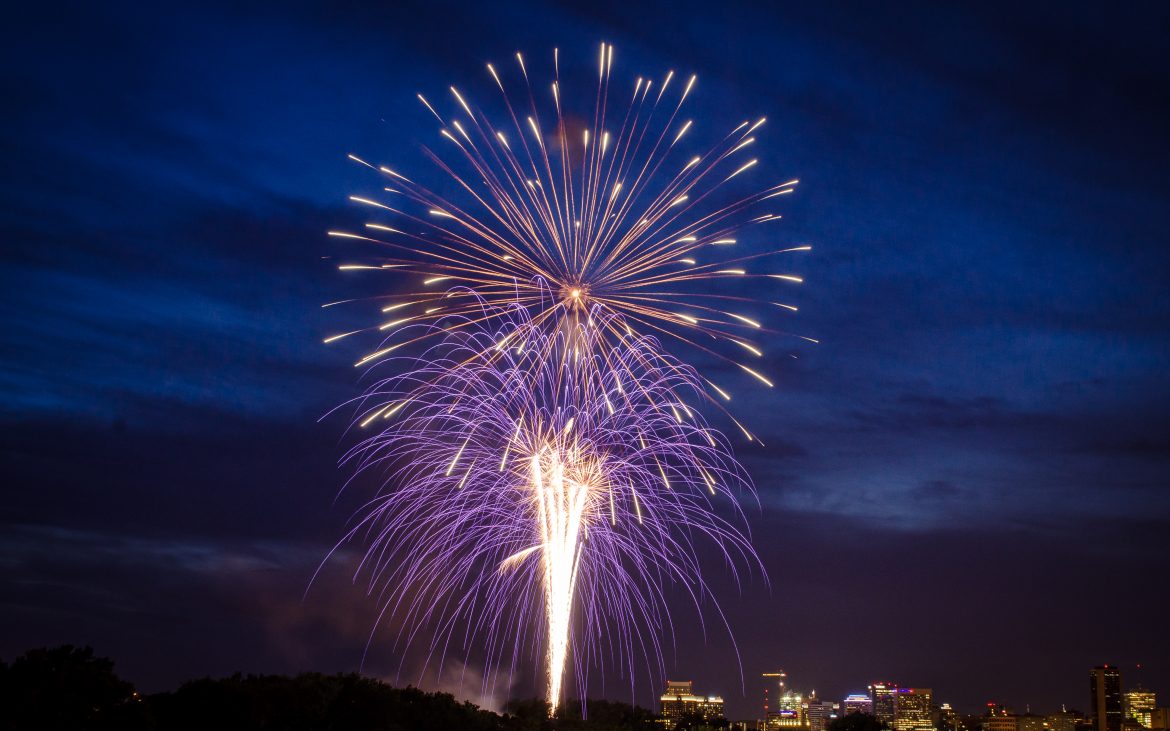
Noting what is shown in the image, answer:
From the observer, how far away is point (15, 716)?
82.3 ft

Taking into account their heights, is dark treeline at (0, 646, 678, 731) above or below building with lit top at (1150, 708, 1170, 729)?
above

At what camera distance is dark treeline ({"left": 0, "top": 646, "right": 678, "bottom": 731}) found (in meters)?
26.1

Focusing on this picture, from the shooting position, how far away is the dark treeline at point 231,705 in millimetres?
26062

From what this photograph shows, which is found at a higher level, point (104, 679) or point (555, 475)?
point (555, 475)

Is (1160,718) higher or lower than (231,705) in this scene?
lower

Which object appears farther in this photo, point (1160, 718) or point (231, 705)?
point (1160, 718)

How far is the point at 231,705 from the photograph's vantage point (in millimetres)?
33094

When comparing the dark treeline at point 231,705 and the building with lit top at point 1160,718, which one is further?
the building with lit top at point 1160,718

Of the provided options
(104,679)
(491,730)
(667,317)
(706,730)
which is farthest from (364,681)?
(706,730)

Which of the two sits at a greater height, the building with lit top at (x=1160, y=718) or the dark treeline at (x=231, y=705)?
the dark treeline at (x=231, y=705)

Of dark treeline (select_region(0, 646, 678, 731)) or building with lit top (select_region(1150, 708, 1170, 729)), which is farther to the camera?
building with lit top (select_region(1150, 708, 1170, 729))

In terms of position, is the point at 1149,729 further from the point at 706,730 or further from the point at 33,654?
the point at 33,654

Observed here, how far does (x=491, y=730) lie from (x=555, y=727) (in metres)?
7.04

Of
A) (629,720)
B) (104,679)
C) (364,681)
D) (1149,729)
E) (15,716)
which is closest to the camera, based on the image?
(15,716)
